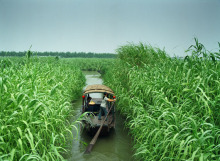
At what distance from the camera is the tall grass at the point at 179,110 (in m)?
3.13

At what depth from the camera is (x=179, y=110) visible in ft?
12.7

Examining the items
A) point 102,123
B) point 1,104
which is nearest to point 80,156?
point 102,123

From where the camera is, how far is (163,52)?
6.97 m

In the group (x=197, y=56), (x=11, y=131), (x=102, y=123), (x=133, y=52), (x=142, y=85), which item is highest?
(x=133, y=52)

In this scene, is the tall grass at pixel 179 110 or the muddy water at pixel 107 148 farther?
the muddy water at pixel 107 148

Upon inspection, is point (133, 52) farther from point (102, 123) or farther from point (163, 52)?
point (102, 123)

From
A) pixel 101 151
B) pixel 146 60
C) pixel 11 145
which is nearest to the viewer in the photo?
pixel 11 145

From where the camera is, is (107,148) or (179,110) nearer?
(179,110)

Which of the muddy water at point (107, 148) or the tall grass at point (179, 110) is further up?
the tall grass at point (179, 110)

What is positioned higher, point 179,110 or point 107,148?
point 179,110

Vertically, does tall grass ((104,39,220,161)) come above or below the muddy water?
above

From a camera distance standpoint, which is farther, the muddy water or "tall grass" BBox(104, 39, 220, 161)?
the muddy water

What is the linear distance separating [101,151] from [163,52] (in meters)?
4.21

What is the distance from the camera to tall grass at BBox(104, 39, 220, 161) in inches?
123
